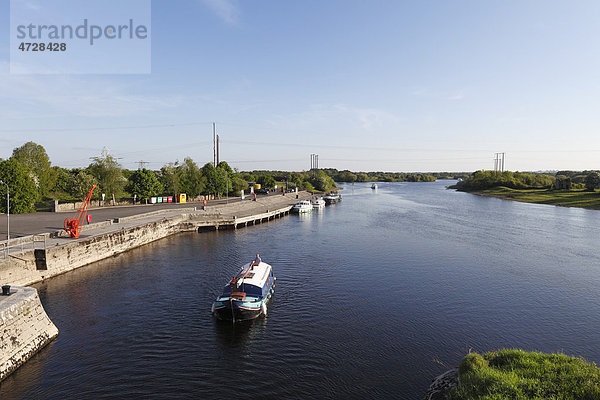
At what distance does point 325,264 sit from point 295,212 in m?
60.5

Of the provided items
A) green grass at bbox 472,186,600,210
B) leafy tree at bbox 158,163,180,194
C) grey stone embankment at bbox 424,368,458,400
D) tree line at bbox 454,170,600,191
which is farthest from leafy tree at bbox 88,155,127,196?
tree line at bbox 454,170,600,191

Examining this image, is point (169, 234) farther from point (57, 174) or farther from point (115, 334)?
point (57, 174)

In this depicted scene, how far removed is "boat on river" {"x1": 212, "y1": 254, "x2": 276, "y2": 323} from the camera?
25.6 m

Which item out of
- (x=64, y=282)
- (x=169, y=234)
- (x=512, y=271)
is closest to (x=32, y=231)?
(x=64, y=282)

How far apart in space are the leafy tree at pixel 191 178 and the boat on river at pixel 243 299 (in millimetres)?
76763

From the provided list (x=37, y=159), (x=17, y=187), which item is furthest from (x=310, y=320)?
(x=37, y=159)

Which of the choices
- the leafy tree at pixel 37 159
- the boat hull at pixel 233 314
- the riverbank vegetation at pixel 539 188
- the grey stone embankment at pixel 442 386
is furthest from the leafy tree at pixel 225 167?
the riverbank vegetation at pixel 539 188

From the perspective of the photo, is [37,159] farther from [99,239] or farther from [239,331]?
[239,331]

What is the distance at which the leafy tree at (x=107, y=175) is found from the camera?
3118 inches

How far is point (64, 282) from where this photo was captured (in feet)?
111

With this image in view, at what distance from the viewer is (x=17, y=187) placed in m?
60.6

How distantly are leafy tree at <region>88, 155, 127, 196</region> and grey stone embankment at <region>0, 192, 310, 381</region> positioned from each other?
2028 cm

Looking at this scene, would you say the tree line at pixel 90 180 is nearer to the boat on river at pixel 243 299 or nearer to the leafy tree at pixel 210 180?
the leafy tree at pixel 210 180

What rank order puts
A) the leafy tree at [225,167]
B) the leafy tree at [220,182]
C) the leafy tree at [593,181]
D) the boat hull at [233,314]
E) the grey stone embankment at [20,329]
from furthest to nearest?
the leafy tree at [593,181], the leafy tree at [225,167], the leafy tree at [220,182], the boat hull at [233,314], the grey stone embankment at [20,329]
